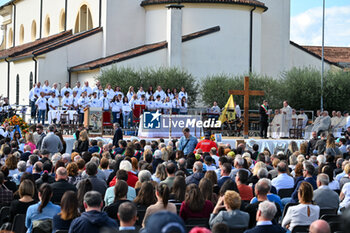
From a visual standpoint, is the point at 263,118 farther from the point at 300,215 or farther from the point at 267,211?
the point at 267,211

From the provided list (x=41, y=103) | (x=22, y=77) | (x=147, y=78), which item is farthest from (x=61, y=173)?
(x=22, y=77)

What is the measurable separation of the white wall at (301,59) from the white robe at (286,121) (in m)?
19.5

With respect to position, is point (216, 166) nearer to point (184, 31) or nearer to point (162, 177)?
point (162, 177)

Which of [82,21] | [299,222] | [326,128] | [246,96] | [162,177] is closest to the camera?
[299,222]

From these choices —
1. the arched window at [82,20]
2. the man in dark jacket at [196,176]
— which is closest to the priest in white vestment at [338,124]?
the man in dark jacket at [196,176]

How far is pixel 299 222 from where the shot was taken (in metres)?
8.84

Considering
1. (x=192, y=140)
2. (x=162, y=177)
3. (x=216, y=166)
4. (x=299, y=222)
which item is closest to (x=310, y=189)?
(x=299, y=222)

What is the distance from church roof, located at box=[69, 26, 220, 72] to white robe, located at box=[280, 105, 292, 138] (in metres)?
13.4

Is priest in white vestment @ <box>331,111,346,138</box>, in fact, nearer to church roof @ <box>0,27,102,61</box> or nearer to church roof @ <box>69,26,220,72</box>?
church roof @ <box>69,26,220,72</box>

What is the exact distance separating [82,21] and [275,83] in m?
15.5

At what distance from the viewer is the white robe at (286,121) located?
29359 mm

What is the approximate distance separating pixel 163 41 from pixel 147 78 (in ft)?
16.2

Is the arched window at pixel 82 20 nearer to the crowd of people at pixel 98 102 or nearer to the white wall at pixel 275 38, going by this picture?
the white wall at pixel 275 38

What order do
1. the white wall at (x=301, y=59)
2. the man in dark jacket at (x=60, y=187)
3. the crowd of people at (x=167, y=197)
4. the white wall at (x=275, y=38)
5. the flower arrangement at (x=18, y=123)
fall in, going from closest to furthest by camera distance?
the crowd of people at (x=167, y=197) → the man in dark jacket at (x=60, y=187) → the flower arrangement at (x=18, y=123) → the white wall at (x=275, y=38) → the white wall at (x=301, y=59)
